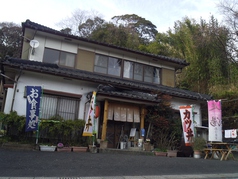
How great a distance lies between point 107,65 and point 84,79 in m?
3.24

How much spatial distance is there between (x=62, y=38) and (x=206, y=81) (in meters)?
13.4

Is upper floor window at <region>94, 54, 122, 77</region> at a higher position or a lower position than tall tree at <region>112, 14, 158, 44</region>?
lower

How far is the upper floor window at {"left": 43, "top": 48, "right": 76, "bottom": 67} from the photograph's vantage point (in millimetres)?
12688

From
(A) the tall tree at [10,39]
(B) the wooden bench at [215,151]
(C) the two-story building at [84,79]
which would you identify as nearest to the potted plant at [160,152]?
(C) the two-story building at [84,79]

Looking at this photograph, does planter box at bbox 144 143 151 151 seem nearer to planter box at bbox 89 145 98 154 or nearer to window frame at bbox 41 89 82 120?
planter box at bbox 89 145 98 154

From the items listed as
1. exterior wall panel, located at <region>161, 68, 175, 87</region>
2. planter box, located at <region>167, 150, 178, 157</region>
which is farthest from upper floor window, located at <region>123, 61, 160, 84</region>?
planter box, located at <region>167, 150, 178, 157</region>

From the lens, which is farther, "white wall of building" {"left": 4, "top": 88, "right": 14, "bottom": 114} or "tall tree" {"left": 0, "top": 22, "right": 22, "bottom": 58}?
"tall tree" {"left": 0, "top": 22, "right": 22, "bottom": 58}

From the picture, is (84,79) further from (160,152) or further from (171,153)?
(171,153)

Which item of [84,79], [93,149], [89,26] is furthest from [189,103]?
[89,26]

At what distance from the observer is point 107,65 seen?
548 inches

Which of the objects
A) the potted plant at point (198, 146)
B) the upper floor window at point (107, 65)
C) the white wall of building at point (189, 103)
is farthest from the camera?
the upper floor window at point (107, 65)

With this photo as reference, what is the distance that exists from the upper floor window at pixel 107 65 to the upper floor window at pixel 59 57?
1.53 meters

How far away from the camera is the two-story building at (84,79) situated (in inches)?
410

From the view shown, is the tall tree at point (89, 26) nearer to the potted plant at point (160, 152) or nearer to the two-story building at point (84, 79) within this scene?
the two-story building at point (84, 79)
